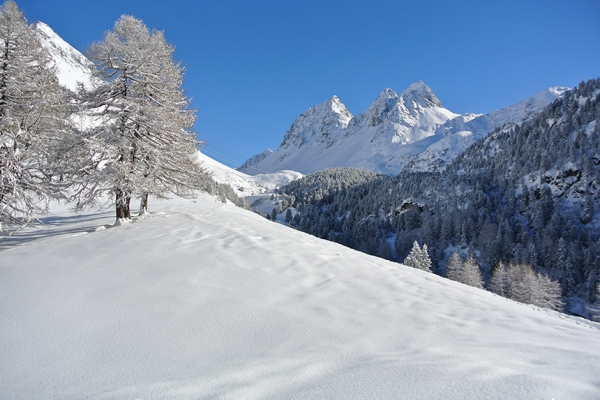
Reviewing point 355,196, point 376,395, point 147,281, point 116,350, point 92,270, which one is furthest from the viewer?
point 355,196

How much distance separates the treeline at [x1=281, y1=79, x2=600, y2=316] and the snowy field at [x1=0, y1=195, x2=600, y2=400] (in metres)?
54.6

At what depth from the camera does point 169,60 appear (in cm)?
1378

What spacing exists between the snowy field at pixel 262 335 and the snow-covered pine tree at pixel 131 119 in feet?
14.7

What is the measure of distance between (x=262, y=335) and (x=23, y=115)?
13265 mm

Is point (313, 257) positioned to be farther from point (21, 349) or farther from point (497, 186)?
point (497, 186)

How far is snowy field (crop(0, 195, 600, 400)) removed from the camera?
321 cm

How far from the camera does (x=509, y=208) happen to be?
93.1 meters

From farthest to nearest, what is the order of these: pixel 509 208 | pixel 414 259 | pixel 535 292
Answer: pixel 509 208, pixel 414 259, pixel 535 292

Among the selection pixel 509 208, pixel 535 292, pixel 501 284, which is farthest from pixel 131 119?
pixel 509 208

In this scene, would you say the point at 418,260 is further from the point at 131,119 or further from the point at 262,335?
the point at 262,335

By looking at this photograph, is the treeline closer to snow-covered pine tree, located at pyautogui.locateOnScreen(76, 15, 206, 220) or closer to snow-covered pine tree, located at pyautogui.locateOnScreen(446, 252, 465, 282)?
snow-covered pine tree, located at pyautogui.locateOnScreen(446, 252, 465, 282)

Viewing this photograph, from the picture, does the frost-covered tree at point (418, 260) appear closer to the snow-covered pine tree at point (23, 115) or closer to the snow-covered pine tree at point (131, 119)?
the snow-covered pine tree at point (131, 119)

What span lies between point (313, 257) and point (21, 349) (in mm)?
5791

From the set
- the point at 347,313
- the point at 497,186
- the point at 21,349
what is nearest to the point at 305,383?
the point at 347,313
